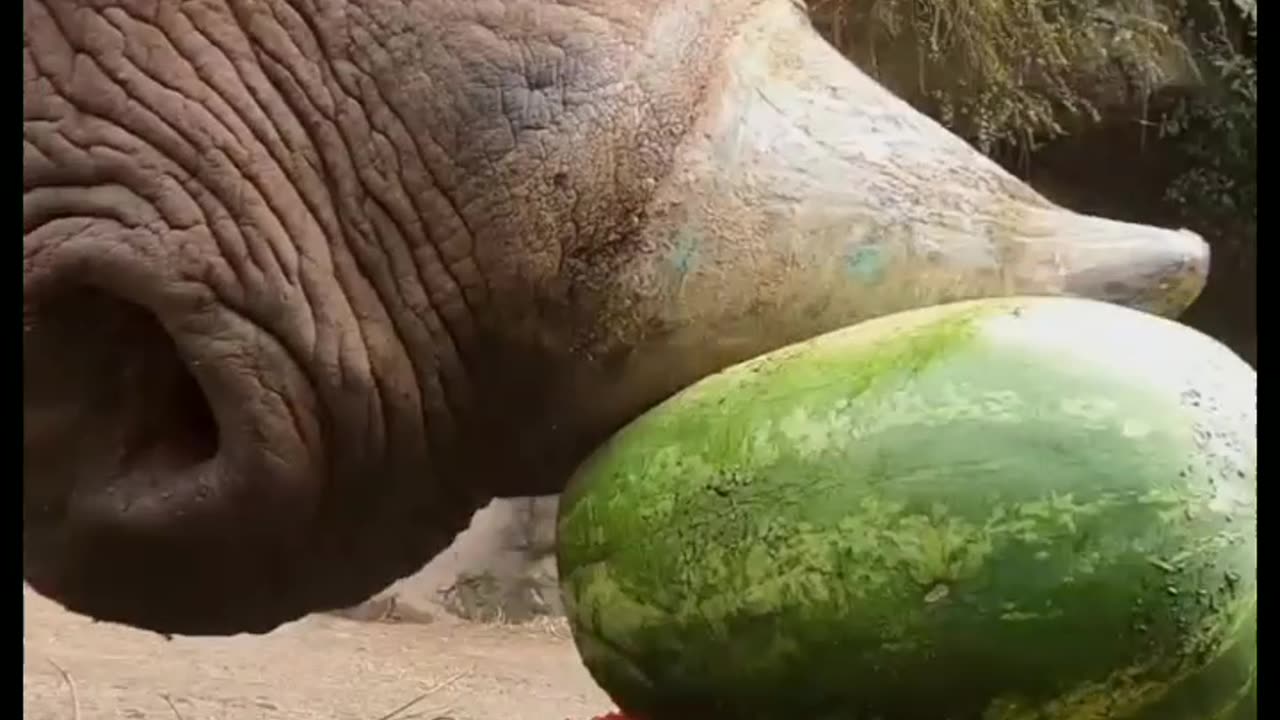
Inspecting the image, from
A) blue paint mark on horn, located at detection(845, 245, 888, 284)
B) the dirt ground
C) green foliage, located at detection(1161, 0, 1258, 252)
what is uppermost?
blue paint mark on horn, located at detection(845, 245, 888, 284)

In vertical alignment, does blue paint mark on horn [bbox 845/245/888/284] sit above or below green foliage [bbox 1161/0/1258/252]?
above

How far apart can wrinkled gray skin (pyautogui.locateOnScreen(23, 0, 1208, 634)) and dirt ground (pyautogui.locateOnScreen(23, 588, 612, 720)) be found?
1.29 m

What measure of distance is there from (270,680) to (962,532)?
240cm

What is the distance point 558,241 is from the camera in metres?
0.86

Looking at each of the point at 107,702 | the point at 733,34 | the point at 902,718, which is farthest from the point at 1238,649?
the point at 107,702

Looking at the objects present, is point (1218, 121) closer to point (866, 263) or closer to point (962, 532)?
point (866, 263)

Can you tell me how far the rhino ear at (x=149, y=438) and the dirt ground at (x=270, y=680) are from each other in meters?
1.30

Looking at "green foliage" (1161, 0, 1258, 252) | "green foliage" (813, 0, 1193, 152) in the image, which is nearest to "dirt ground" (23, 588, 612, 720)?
"green foliage" (813, 0, 1193, 152)

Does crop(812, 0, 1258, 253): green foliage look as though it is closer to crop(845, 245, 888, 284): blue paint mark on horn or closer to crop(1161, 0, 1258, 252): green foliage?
crop(1161, 0, 1258, 252): green foliage

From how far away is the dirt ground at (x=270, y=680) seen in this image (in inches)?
101

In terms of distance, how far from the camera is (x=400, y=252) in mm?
851

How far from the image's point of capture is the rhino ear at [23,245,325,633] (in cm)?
80

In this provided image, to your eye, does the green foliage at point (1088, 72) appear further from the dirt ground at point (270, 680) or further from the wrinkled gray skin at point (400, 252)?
the dirt ground at point (270, 680)

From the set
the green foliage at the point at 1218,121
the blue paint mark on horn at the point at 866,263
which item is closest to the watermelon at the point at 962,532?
the blue paint mark on horn at the point at 866,263
